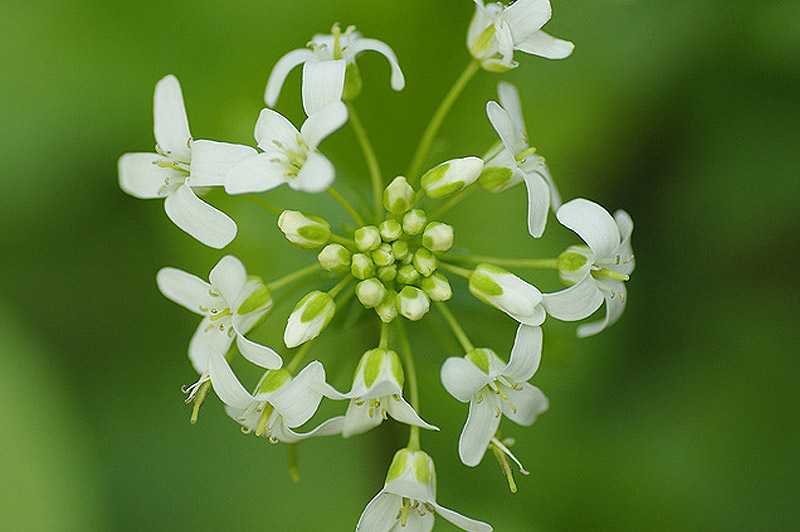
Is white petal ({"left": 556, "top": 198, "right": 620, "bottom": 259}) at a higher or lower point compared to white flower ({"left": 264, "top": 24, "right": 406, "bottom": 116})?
lower

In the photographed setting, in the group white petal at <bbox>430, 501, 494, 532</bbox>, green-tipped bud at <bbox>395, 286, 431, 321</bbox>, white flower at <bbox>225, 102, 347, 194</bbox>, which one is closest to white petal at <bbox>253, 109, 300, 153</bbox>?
white flower at <bbox>225, 102, 347, 194</bbox>

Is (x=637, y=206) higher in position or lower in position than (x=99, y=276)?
lower

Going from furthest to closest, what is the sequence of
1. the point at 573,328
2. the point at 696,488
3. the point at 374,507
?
the point at 696,488
the point at 573,328
the point at 374,507

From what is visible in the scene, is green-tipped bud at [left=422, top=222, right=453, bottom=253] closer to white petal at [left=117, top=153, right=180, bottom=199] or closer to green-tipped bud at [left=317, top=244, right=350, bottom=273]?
green-tipped bud at [left=317, top=244, right=350, bottom=273]

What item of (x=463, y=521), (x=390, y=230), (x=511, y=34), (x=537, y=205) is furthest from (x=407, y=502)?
(x=511, y=34)

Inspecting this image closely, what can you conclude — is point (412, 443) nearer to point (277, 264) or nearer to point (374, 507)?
point (374, 507)

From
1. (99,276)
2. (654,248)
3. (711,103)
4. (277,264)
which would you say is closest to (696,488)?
(654,248)

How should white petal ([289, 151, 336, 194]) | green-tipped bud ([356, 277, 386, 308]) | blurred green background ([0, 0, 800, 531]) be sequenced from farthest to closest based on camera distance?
blurred green background ([0, 0, 800, 531])
green-tipped bud ([356, 277, 386, 308])
white petal ([289, 151, 336, 194])
